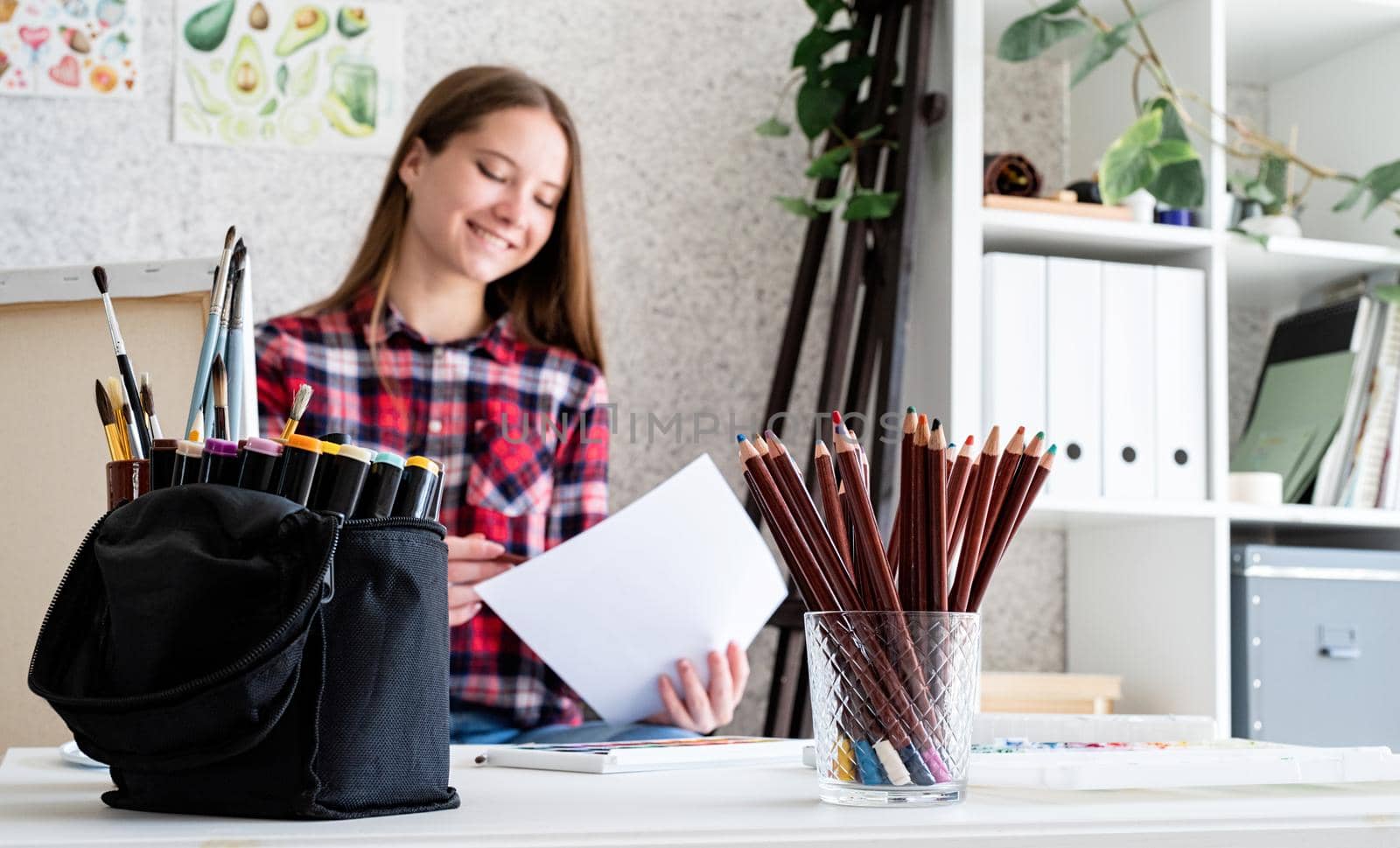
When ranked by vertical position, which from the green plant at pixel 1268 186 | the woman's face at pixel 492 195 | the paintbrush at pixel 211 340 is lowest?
the paintbrush at pixel 211 340

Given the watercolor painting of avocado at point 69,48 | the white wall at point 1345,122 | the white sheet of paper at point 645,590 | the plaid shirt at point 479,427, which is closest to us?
the white sheet of paper at point 645,590

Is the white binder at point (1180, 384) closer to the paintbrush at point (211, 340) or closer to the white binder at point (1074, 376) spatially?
the white binder at point (1074, 376)

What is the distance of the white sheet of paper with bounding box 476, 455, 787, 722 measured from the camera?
1.04m

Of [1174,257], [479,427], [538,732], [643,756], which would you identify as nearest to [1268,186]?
[1174,257]

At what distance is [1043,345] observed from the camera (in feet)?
5.68

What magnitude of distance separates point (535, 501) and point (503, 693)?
233 mm

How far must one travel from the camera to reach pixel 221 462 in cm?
50

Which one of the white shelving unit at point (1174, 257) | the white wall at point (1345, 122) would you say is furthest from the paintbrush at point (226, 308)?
the white wall at point (1345, 122)

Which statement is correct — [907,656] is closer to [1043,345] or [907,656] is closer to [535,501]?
[535,501]

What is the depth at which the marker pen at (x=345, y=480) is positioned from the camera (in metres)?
0.50

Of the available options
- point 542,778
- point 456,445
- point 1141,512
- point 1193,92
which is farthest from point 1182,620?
point 542,778

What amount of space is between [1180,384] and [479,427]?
0.91m

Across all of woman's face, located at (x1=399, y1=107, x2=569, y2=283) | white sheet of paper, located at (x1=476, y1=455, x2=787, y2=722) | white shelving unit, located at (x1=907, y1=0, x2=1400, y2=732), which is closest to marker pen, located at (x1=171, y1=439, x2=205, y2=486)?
white sheet of paper, located at (x1=476, y1=455, x2=787, y2=722)

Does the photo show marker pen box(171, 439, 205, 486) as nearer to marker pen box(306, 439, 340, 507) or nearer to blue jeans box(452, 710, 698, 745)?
A: marker pen box(306, 439, 340, 507)
